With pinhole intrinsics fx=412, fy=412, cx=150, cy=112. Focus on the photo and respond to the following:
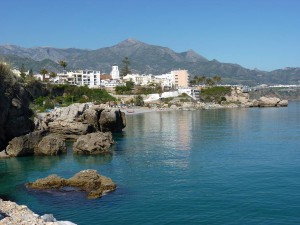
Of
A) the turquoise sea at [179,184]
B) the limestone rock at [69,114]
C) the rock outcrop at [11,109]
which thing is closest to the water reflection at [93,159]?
the turquoise sea at [179,184]

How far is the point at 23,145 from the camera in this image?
50.2m

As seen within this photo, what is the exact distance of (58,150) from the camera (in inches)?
2030

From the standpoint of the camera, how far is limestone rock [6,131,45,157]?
4962cm

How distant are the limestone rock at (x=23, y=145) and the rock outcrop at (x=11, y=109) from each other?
14.0ft

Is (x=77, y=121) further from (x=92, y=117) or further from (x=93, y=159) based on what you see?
(x=93, y=159)

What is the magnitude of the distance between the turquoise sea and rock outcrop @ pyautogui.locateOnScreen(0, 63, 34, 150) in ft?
28.3

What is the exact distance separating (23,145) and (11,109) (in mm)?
8009

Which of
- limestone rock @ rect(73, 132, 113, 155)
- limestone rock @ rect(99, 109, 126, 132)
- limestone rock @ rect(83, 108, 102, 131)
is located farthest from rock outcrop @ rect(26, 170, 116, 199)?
limestone rock @ rect(99, 109, 126, 132)

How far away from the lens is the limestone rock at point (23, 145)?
49.6m

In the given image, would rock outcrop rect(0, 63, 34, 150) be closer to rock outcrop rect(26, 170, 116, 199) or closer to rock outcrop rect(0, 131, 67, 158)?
rock outcrop rect(0, 131, 67, 158)

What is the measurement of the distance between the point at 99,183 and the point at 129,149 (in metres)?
23.9

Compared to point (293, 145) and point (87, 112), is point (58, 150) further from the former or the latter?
point (293, 145)

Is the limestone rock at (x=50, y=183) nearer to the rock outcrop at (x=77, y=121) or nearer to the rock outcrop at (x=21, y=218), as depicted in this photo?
the rock outcrop at (x=21, y=218)

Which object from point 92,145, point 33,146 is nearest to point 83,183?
point 92,145
